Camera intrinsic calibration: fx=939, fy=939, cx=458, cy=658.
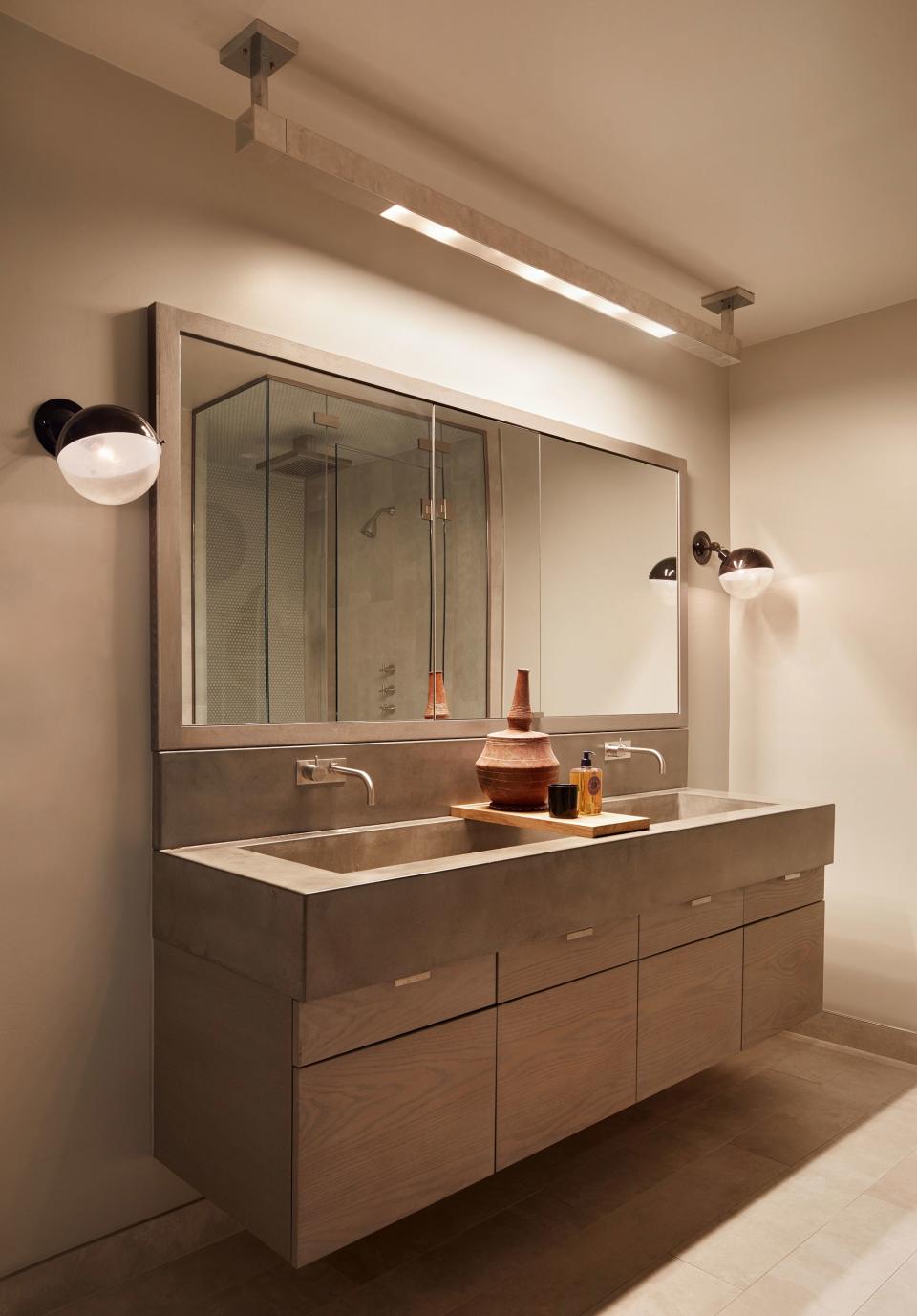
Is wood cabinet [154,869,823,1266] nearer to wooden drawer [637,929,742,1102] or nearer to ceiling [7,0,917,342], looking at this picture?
wooden drawer [637,929,742,1102]

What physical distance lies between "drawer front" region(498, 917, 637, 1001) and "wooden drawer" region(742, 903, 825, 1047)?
0.56 meters

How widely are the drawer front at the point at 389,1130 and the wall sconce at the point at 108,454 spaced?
106cm

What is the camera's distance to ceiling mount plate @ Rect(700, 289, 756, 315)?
120 inches

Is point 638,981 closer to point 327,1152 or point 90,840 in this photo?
point 327,1152

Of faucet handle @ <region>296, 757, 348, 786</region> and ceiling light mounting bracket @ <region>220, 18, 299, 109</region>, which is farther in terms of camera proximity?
faucet handle @ <region>296, 757, 348, 786</region>

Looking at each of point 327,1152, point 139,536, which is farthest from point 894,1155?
point 139,536

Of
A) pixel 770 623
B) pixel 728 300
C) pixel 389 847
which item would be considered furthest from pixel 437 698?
pixel 728 300

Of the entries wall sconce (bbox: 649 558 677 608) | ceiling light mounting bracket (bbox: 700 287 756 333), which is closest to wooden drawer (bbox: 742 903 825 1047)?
wall sconce (bbox: 649 558 677 608)

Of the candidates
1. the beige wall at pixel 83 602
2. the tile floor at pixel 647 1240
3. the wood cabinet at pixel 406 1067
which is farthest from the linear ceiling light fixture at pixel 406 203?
the tile floor at pixel 647 1240

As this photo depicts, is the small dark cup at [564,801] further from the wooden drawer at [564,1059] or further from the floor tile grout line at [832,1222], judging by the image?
the floor tile grout line at [832,1222]

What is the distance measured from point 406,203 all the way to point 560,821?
1.43 meters

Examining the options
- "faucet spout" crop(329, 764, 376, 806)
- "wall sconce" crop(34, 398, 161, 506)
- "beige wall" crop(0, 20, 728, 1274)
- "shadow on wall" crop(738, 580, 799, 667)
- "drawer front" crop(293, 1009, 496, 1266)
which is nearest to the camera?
"drawer front" crop(293, 1009, 496, 1266)

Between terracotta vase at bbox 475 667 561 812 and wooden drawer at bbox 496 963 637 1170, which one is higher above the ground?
terracotta vase at bbox 475 667 561 812

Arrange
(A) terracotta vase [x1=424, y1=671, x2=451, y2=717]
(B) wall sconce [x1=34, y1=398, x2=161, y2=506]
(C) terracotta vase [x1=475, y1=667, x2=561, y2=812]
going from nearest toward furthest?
(B) wall sconce [x1=34, y1=398, x2=161, y2=506] → (C) terracotta vase [x1=475, y1=667, x2=561, y2=812] → (A) terracotta vase [x1=424, y1=671, x2=451, y2=717]
